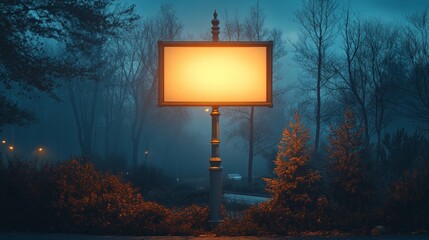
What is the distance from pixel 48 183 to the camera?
1139cm

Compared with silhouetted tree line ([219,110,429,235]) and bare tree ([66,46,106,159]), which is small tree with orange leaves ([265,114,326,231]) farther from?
bare tree ([66,46,106,159])

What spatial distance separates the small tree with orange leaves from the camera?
1096 cm

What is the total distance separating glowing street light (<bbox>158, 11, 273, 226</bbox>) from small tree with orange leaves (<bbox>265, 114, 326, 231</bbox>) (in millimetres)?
1056

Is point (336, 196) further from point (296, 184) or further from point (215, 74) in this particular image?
point (215, 74)

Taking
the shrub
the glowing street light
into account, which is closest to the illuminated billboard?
the glowing street light

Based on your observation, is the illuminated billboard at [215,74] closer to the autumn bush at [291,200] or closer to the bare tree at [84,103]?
the autumn bush at [291,200]

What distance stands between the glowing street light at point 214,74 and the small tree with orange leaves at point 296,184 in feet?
3.47

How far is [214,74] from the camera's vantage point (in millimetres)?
11336

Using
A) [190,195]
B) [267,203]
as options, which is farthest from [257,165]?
[267,203]

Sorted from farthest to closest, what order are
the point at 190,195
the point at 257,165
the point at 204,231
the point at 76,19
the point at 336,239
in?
the point at 257,165, the point at 190,195, the point at 76,19, the point at 204,231, the point at 336,239

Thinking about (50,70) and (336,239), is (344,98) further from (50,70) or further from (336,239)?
(336,239)

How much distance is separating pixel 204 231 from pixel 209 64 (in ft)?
11.0

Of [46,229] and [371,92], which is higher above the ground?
[371,92]

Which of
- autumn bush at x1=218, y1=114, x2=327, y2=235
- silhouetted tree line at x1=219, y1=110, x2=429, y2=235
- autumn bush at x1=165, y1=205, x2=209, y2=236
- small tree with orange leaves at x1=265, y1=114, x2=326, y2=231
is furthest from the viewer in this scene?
small tree with orange leaves at x1=265, y1=114, x2=326, y2=231
